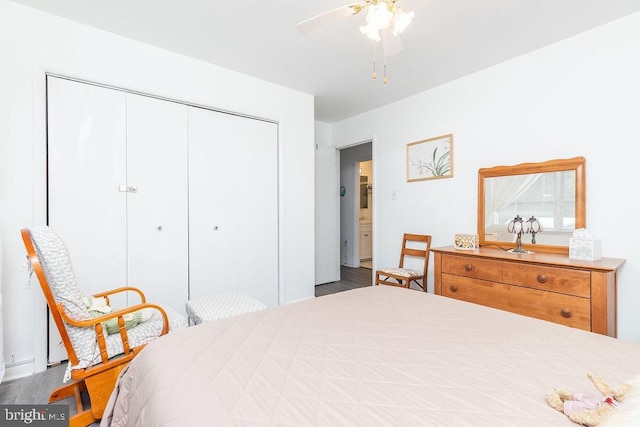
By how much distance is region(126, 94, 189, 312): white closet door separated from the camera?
2574mm

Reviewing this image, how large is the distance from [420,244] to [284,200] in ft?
5.66

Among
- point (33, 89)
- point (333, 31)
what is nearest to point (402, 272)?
point (333, 31)

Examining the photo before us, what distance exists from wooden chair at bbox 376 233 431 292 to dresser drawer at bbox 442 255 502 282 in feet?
1.82

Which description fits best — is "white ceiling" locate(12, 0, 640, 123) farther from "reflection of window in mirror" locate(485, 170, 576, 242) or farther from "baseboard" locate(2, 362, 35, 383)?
"baseboard" locate(2, 362, 35, 383)

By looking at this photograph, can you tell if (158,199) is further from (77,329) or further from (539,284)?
(539,284)

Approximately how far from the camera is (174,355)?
110 centimetres

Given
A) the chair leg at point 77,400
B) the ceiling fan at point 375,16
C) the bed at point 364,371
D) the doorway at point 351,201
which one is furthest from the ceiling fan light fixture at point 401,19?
the doorway at point 351,201

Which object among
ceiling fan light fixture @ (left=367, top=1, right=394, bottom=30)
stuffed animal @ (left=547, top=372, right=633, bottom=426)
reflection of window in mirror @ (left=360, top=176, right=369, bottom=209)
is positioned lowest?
stuffed animal @ (left=547, top=372, right=633, bottom=426)

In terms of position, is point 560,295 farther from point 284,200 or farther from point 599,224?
point 284,200

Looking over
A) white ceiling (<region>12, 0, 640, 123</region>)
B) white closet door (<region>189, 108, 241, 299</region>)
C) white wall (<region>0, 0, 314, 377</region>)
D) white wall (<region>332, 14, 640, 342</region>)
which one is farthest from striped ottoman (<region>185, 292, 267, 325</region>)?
white wall (<region>332, 14, 640, 342</region>)

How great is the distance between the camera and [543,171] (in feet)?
8.45

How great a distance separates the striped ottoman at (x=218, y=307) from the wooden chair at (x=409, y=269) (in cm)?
170

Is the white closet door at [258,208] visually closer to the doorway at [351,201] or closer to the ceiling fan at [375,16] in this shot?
the ceiling fan at [375,16]

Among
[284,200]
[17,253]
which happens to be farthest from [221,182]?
[17,253]
